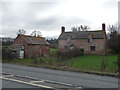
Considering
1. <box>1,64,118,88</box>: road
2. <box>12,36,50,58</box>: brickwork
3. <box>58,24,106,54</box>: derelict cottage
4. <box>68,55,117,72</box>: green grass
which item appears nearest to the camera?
<box>1,64,118,88</box>: road

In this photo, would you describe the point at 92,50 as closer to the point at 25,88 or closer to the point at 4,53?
the point at 4,53

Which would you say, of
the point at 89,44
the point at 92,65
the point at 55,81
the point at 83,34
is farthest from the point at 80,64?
the point at 83,34

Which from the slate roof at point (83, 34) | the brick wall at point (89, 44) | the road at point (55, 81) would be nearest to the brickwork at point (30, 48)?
the brick wall at point (89, 44)

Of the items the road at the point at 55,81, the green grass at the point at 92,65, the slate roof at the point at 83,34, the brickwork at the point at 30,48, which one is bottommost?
the green grass at the point at 92,65

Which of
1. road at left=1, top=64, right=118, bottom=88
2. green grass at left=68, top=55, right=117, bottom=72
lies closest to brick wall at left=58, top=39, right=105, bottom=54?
green grass at left=68, top=55, right=117, bottom=72

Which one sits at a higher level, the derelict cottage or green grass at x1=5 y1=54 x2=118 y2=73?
the derelict cottage

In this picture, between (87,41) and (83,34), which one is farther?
(83,34)

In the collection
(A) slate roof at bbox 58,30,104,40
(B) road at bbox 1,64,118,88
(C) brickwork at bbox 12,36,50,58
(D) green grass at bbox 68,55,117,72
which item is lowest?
(D) green grass at bbox 68,55,117,72

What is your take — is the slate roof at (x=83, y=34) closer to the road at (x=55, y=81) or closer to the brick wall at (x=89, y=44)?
the brick wall at (x=89, y=44)

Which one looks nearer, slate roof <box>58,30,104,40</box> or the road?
the road

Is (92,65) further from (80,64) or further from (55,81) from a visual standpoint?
(55,81)

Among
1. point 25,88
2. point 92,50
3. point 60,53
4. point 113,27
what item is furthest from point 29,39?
point 25,88

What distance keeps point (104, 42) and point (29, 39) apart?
64.0ft

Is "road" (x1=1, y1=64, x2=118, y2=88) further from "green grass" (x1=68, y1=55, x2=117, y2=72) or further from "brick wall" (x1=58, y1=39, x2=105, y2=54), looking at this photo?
"brick wall" (x1=58, y1=39, x2=105, y2=54)
